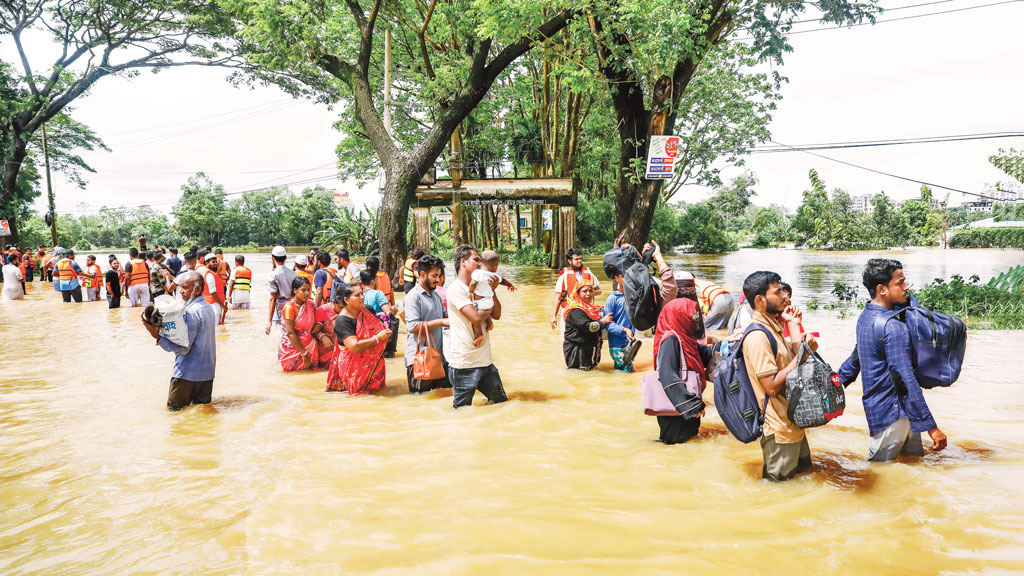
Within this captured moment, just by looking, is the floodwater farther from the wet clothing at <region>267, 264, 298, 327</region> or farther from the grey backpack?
the wet clothing at <region>267, 264, 298, 327</region>

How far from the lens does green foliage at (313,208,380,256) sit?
101 feet

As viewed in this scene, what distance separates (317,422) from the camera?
6102 mm

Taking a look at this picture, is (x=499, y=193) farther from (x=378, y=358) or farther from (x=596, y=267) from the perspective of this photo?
(x=378, y=358)

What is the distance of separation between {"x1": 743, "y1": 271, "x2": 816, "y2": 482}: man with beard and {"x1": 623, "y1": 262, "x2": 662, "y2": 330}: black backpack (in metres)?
1.76

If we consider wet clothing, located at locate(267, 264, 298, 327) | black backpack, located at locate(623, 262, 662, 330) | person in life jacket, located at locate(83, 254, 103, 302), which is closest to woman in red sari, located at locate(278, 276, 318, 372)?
wet clothing, located at locate(267, 264, 298, 327)

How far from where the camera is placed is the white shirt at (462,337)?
218 inches

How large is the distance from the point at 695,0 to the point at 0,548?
1384 cm

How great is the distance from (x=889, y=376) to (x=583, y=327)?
403 centimetres

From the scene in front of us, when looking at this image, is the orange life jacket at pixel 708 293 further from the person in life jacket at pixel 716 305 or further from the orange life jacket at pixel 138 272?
the orange life jacket at pixel 138 272

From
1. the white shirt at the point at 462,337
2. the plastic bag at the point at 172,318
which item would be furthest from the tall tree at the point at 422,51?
the plastic bag at the point at 172,318

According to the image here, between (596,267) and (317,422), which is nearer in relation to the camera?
A: (317,422)

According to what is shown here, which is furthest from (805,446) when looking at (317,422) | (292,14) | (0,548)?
(292,14)

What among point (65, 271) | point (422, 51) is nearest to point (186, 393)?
point (422, 51)

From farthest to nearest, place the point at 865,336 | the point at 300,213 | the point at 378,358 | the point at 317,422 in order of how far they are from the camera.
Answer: the point at 300,213 < the point at 378,358 < the point at 317,422 < the point at 865,336
